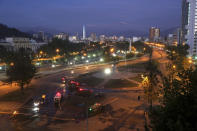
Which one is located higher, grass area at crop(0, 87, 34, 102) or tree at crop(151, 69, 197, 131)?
tree at crop(151, 69, 197, 131)

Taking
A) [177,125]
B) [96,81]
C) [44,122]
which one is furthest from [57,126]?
[96,81]

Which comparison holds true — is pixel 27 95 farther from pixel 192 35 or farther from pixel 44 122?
pixel 192 35

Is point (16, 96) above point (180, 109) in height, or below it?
below

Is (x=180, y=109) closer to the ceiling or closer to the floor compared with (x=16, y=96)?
closer to the ceiling

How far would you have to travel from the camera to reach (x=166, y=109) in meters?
4.81

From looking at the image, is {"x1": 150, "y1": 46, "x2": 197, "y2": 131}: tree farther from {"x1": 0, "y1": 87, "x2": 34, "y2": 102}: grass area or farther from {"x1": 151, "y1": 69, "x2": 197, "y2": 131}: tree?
{"x1": 0, "y1": 87, "x2": 34, "y2": 102}: grass area

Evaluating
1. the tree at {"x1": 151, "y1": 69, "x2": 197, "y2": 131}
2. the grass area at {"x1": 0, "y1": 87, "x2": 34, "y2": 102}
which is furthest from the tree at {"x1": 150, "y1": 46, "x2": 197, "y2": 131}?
the grass area at {"x1": 0, "y1": 87, "x2": 34, "y2": 102}

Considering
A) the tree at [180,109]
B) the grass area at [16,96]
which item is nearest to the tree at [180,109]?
the tree at [180,109]

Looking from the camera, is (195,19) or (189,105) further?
(195,19)

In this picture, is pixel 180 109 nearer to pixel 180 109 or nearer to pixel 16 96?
pixel 180 109

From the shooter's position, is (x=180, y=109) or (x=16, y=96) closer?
(x=180, y=109)

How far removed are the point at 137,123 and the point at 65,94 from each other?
1101 cm

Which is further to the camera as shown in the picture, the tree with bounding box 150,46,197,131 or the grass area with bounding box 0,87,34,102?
the grass area with bounding box 0,87,34,102

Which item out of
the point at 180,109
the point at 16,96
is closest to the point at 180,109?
the point at 180,109
